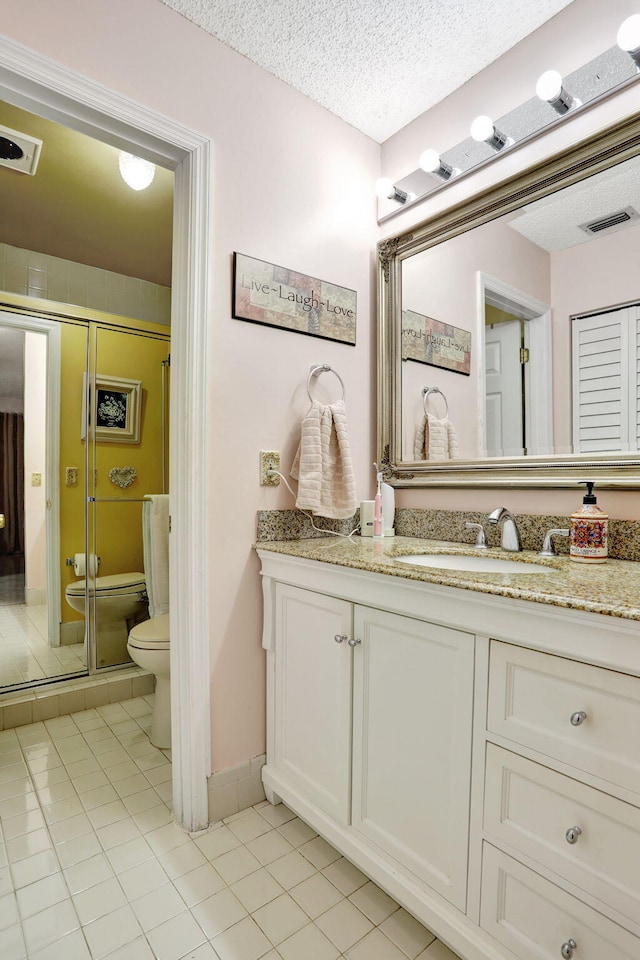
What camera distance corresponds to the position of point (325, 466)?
1718 mm

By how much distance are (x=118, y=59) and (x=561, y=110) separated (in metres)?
1.26

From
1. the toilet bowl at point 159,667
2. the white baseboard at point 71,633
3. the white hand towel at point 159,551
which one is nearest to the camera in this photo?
the toilet bowl at point 159,667

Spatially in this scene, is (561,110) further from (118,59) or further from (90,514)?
(90,514)

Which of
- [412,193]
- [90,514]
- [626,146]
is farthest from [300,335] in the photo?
[90,514]

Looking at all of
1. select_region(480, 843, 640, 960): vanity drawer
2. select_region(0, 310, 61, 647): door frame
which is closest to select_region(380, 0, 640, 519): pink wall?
select_region(480, 843, 640, 960): vanity drawer

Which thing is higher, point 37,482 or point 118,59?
point 118,59

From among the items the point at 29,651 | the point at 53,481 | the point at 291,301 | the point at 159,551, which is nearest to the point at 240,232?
the point at 291,301

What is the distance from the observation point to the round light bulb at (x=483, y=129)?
155cm

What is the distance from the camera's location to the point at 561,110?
1421 mm

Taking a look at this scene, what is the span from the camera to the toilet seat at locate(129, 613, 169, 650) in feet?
6.61

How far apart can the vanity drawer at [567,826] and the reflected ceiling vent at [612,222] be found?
1.37 m

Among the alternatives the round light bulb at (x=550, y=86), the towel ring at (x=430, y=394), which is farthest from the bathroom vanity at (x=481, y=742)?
the round light bulb at (x=550, y=86)

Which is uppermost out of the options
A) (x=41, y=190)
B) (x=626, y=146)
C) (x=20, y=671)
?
(x=41, y=190)

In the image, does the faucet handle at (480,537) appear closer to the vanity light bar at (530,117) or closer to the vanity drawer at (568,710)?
the vanity drawer at (568,710)
